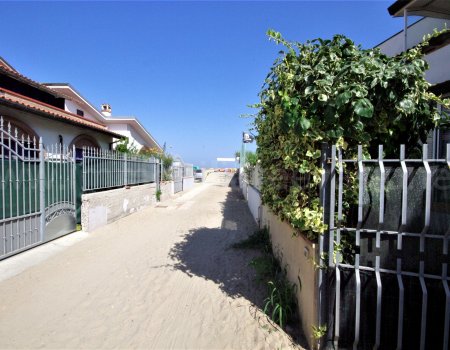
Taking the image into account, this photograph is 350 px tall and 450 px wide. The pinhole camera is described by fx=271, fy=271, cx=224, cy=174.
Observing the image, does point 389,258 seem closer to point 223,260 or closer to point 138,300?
point 138,300

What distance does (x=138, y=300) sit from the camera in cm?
359

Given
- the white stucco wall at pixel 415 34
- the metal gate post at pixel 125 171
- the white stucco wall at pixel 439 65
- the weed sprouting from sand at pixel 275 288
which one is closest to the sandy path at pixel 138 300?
the weed sprouting from sand at pixel 275 288

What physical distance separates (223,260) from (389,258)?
3412mm

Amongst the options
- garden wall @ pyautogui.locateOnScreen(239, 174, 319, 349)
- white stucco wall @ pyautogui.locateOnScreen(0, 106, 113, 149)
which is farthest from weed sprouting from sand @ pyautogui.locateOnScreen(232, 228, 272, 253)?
white stucco wall @ pyautogui.locateOnScreen(0, 106, 113, 149)

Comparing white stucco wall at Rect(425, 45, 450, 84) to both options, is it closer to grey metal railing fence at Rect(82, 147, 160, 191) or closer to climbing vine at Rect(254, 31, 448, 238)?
climbing vine at Rect(254, 31, 448, 238)

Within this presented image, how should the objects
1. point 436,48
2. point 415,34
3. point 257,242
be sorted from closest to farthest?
point 436,48 → point 415,34 → point 257,242

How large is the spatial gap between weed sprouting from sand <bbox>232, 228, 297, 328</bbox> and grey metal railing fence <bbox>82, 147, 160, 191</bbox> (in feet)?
16.5

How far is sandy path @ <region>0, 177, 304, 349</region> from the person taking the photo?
9.14ft

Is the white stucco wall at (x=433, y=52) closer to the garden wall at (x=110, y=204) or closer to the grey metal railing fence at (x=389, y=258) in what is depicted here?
the grey metal railing fence at (x=389, y=258)

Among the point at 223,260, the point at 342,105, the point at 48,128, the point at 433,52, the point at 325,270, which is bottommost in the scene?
the point at 223,260

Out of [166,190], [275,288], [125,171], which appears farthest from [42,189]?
[166,190]

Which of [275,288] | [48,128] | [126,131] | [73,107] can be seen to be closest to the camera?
[275,288]

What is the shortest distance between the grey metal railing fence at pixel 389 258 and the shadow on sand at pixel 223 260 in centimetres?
73

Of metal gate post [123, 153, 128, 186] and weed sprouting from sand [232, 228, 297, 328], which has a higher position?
metal gate post [123, 153, 128, 186]
